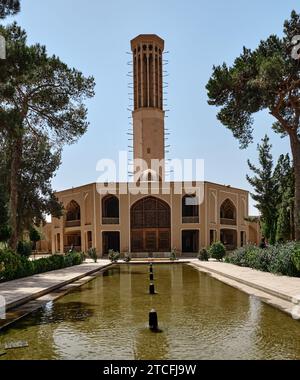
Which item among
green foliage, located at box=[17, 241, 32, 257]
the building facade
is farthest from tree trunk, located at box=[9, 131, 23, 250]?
the building facade

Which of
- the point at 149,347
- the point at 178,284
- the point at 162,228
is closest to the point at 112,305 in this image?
the point at 149,347

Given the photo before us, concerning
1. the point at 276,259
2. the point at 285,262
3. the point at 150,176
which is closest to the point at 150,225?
the point at 150,176

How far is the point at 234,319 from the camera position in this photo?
26.6 feet

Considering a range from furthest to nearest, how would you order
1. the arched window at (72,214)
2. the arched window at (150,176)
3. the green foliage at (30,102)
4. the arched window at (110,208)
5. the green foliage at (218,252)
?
the arched window at (150,176), the arched window at (72,214), the arched window at (110,208), the green foliage at (218,252), the green foliage at (30,102)

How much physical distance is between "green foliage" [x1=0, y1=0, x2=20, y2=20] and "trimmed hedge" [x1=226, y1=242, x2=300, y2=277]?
13.4 m

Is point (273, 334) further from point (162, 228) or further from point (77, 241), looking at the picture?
point (77, 241)

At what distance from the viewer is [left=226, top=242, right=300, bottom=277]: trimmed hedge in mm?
15438

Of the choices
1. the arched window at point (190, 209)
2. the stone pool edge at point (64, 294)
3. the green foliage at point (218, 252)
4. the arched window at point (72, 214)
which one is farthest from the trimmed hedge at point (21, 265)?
the arched window at point (72, 214)

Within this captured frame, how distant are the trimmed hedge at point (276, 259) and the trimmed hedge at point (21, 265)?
1011cm

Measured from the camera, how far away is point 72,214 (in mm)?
41562

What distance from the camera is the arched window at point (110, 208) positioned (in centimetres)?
3634

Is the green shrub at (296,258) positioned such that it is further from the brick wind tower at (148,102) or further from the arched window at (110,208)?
the brick wind tower at (148,102)

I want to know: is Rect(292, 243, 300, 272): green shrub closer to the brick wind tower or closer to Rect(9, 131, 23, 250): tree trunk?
Rect(9, 131, 23, 250): tree trunk

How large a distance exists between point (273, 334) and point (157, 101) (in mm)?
37524
